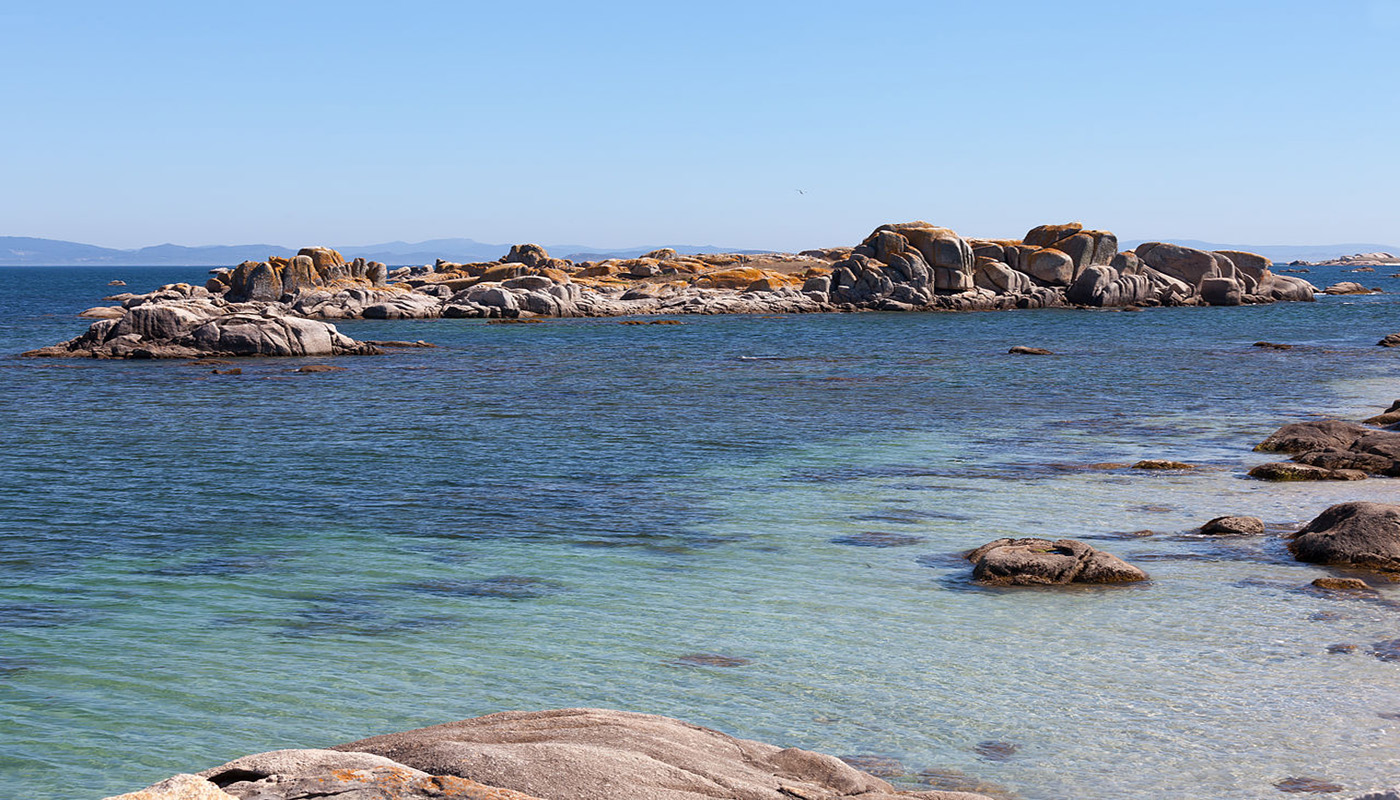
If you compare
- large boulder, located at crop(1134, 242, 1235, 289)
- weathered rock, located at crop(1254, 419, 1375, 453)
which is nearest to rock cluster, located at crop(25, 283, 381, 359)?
weathered rock, located at crop(1254, 419, 1375, 453)

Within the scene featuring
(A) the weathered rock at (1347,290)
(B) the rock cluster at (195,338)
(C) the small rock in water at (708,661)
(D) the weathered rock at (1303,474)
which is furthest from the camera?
(A) the weathered rock at (1347,290)

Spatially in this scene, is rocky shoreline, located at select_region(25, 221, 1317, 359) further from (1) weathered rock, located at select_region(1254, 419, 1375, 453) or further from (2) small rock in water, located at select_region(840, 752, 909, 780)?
(2) small rock in water, located at select_region(840, 752, 909, 780)

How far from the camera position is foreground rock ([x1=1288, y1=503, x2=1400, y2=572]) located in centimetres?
1500

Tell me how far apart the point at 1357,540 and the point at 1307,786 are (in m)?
8.13

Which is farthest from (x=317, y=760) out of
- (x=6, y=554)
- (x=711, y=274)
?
(x=711, y=274)

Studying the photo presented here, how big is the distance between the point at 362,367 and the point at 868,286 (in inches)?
2289

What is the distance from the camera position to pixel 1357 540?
15.3 m

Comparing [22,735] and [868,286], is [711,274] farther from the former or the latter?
[22,735]

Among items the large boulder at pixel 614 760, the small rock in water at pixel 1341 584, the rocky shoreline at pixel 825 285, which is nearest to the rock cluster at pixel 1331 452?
the small rock in water at pixel 1341 584

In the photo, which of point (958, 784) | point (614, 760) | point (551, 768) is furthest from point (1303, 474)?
point (551, 768)

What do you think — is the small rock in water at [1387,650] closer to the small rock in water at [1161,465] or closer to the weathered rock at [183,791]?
the weathered rock at [183,791]

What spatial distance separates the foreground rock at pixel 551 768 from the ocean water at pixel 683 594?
7.29 ft

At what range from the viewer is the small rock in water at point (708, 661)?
37.7 feet

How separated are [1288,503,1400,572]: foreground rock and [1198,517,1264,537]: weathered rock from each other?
42.4 inches
